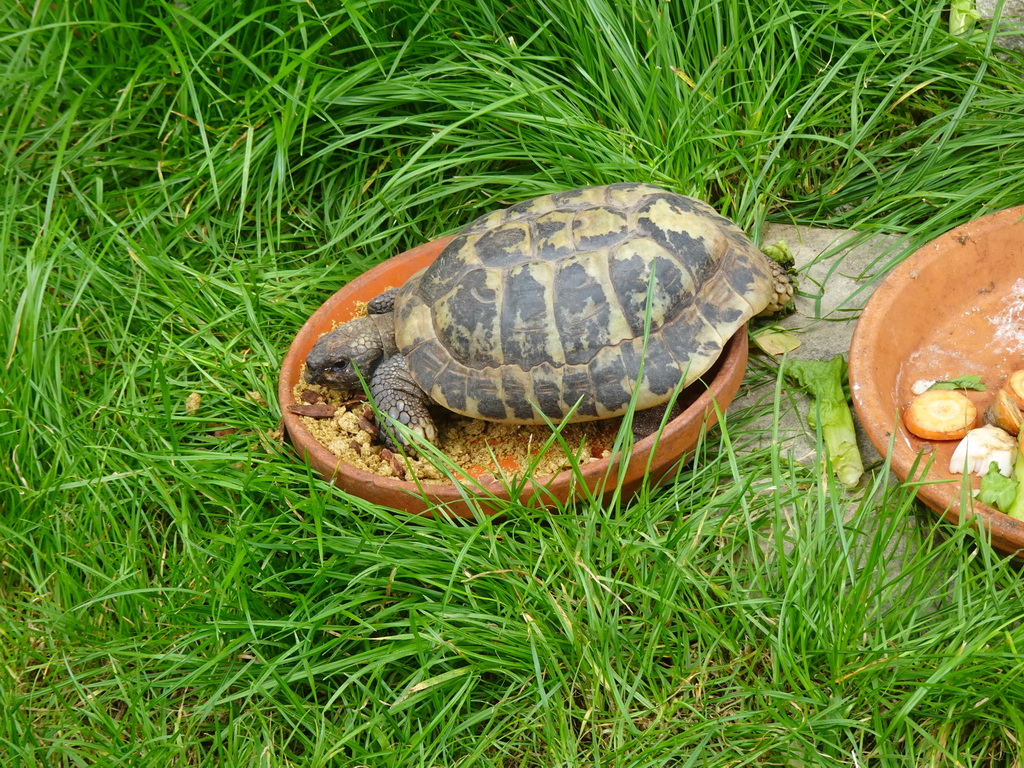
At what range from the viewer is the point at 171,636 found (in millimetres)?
2842

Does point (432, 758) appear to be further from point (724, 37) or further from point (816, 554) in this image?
point (724, 37)

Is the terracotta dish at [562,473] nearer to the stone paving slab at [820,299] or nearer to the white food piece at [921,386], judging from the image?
the stone paving slab at [820,299]

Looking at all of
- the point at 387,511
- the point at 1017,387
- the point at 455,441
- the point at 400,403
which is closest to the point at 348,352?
the point at 400,403

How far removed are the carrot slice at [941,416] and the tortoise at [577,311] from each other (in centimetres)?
59

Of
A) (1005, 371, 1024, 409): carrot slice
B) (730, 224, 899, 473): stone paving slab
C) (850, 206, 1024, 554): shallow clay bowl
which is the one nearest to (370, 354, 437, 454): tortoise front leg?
(730, 224, 899, 473): stone paving slab

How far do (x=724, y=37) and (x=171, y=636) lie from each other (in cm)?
317

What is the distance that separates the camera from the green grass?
8.14 feet

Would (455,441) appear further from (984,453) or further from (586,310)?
(984,453)

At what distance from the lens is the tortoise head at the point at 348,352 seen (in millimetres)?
3268

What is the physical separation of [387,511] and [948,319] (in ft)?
6.64

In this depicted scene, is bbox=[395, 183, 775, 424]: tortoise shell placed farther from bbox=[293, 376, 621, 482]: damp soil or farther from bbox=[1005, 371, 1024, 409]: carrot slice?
bbox=[1005, 371, 1024, 409]: carrot slice

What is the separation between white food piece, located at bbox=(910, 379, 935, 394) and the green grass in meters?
0.32

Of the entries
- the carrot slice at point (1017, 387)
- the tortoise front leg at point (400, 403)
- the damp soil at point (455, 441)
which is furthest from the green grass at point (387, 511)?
A: the carrot slice at point (1017, 387)

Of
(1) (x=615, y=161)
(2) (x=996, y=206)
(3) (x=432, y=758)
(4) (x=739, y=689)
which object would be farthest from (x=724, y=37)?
(3) (x=432, y=758)
